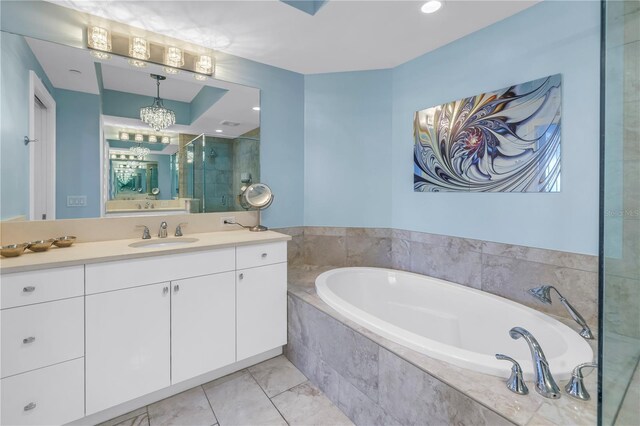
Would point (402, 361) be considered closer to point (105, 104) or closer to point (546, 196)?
point (546, 196)

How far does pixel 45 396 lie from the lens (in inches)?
53.5

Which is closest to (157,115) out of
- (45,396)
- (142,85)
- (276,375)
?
(142,85)

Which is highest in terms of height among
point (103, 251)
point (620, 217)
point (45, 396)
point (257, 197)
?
point (257, 197)

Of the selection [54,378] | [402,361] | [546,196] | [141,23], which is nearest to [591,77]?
[546,196]

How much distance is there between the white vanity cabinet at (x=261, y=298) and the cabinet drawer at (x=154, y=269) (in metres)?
0.13

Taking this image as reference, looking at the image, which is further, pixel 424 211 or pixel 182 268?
pixel 424 211

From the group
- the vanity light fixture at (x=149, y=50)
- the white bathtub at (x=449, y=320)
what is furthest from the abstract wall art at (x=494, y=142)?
the vanity light fixture at (x=149, y=50)

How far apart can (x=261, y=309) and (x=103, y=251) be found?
3.35 ft

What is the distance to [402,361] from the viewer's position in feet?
4.28

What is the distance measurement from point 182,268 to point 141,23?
5.49ft

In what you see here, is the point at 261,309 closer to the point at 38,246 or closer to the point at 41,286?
the point at 41,286

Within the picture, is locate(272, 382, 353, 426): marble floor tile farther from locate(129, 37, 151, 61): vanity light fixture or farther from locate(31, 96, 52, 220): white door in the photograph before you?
locate(129, 37, 151, 61): vanity light fixture

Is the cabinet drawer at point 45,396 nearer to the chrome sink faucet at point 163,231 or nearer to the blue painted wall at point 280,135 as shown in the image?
the chrome sink faucet at point 163,231

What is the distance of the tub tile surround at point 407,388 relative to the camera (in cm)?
99
